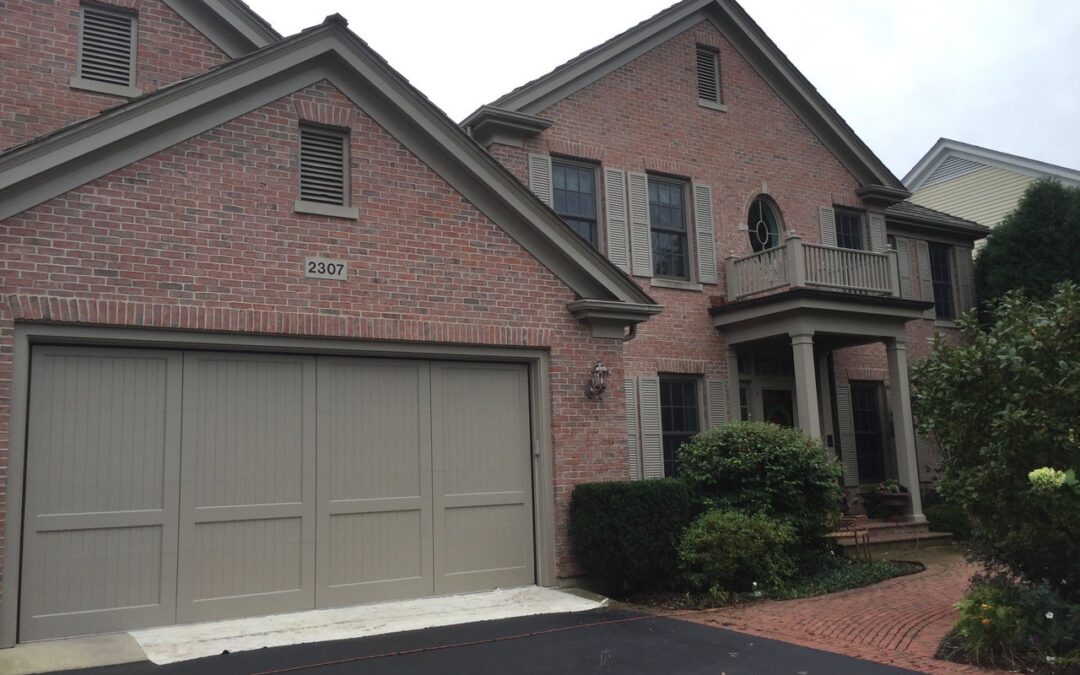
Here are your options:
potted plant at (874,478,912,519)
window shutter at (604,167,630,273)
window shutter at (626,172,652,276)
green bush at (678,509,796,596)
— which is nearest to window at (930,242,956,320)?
potted plant at (874,478,912,519)

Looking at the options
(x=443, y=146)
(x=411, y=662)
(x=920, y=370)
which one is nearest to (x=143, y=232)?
(x=443, y=146)

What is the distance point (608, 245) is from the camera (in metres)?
14.7

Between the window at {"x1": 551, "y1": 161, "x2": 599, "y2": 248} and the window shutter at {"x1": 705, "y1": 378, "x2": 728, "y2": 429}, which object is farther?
the window shutter at {"x1": 705, "y1": 378, "x2": 728, "y2": 429}

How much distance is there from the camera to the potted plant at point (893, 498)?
52.0 feet

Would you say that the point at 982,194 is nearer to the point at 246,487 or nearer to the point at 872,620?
the point at 872,620

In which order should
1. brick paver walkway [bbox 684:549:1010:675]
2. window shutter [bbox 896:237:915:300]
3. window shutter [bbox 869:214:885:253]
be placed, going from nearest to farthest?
brick paver walkway [bbox 684:549:1010:675]
window shutter [bbox 869:214:885:253]
window shutter [bbox 896:237:915:300]

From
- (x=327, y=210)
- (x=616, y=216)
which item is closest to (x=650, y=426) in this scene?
(x=616, y=216)

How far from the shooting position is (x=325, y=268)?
8.69 m

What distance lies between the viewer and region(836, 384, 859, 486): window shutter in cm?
1675

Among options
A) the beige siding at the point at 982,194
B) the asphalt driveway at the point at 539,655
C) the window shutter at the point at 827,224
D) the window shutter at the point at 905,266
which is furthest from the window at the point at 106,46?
the beige siding at the point at 982,194

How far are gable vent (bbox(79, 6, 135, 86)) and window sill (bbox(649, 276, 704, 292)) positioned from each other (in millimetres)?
8424

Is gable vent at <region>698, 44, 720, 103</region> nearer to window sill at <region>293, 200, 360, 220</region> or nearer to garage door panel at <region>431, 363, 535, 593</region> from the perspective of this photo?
garage door panel at <region>431, 363, 535, 593</region>

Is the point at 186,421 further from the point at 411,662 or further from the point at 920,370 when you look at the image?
the point at 920,370

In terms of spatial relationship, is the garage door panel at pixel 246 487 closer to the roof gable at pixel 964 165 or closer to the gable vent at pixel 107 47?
the gable vent at pixel 107 47
